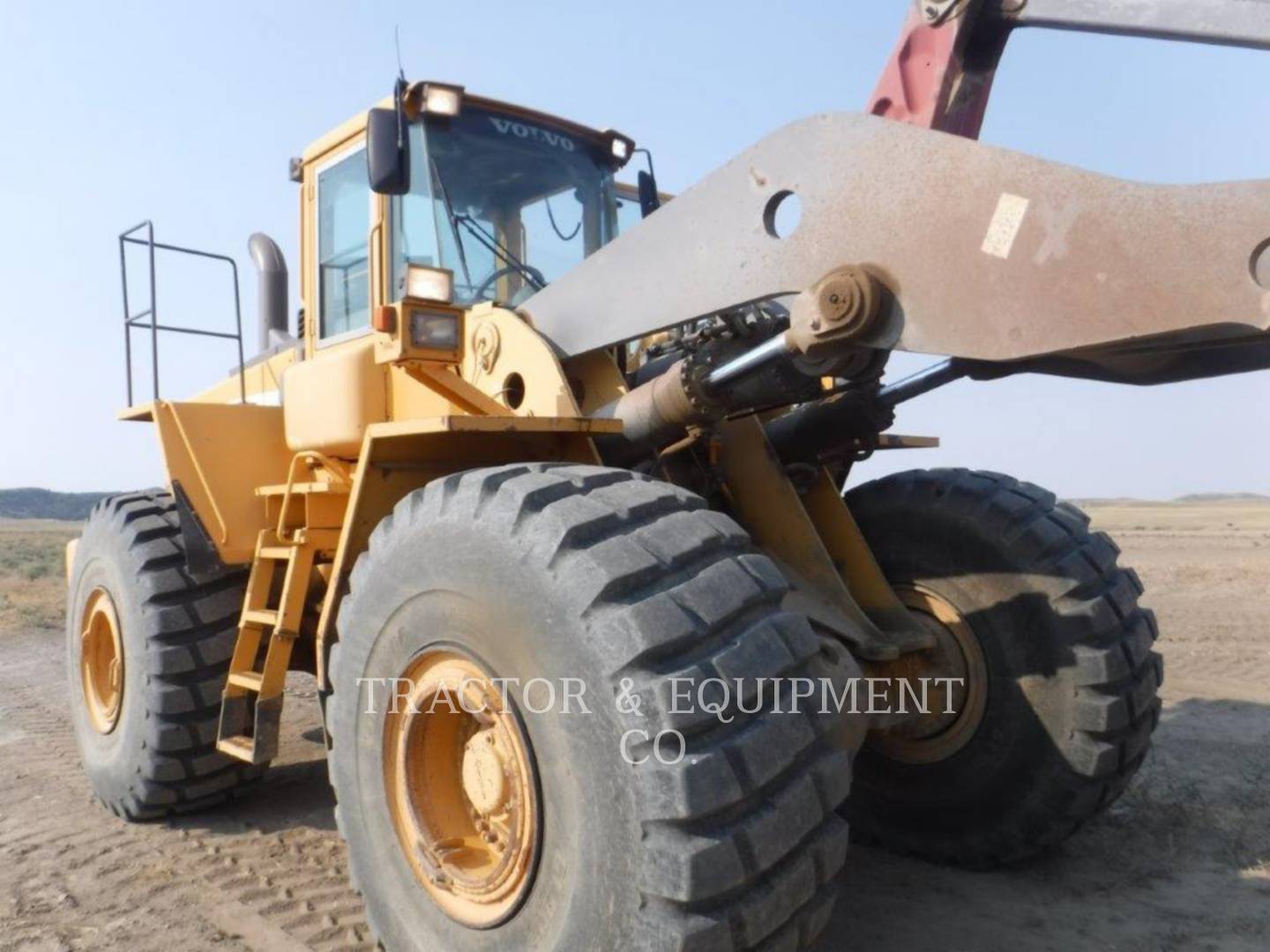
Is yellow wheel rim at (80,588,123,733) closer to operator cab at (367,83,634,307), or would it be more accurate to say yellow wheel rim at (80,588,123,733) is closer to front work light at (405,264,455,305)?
operator cab at (367,83,634,307)

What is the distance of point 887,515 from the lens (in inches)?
175

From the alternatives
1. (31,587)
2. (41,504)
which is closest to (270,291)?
(31,587)

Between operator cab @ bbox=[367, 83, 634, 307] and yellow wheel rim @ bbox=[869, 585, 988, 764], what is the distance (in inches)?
82.0

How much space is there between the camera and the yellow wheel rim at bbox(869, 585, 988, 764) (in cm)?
404

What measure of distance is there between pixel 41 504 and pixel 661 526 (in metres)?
117

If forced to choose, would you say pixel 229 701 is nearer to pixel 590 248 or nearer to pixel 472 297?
pixel 472 297

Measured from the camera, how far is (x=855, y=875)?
13.2ft

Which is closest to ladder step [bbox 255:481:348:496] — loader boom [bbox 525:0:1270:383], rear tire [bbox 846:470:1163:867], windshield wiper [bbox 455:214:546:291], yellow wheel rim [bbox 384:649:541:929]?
windshield wiper [bbox 455:214:546:291]

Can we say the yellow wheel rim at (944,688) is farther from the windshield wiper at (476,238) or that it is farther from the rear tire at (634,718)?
the windshield wiper at (476,238)

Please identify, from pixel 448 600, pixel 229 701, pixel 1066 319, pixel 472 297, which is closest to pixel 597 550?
pixel 448 600

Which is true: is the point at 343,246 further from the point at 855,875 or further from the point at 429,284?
the point at 855,875

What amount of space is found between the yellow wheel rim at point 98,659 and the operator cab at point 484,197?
250cm

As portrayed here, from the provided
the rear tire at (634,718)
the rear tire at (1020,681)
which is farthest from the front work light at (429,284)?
the rear tire at (1020,681)

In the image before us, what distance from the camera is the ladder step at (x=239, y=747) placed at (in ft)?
13.6
